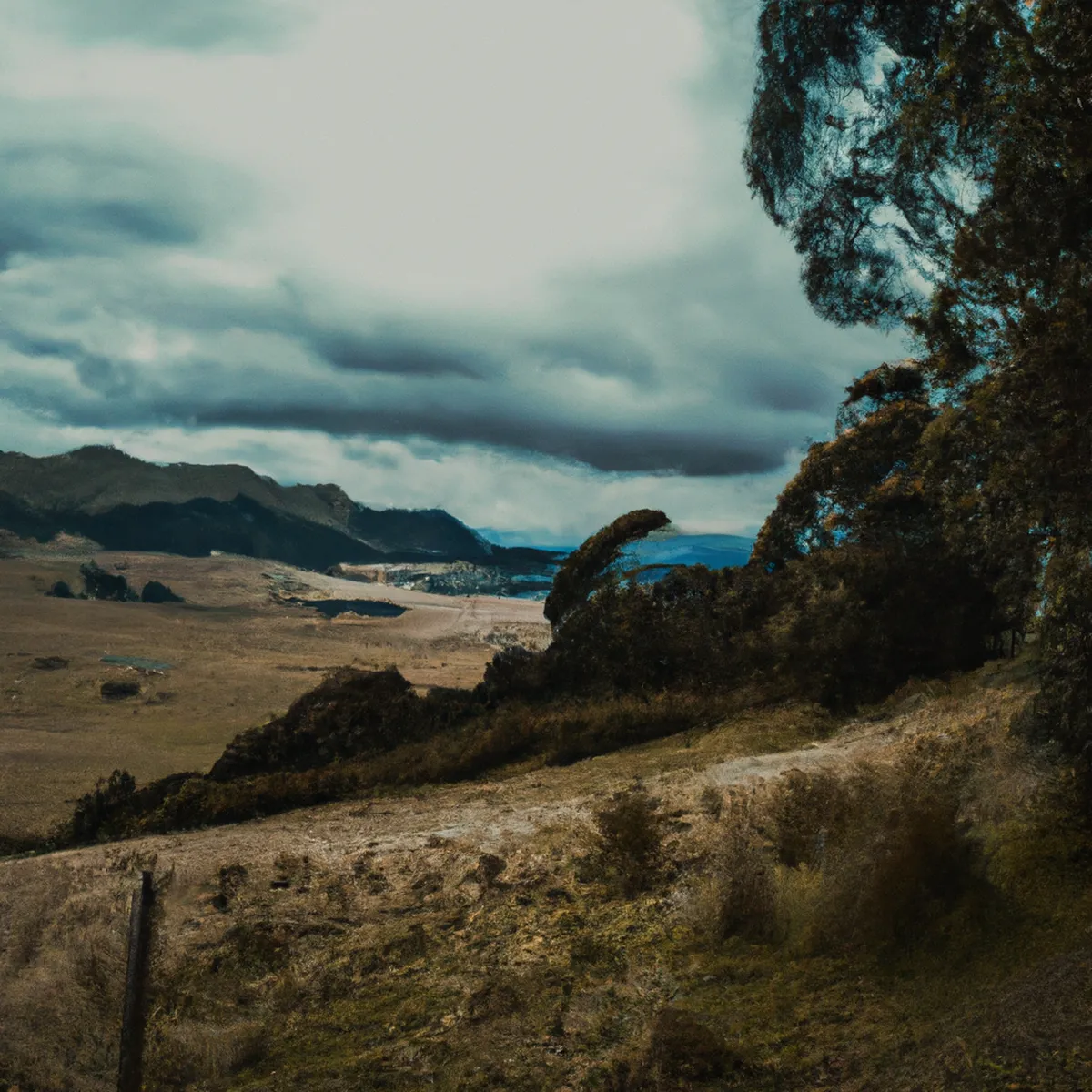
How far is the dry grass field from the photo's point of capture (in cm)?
2330

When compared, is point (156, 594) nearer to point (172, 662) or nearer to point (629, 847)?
point (172, 662)

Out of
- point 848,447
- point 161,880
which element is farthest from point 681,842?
point 848,447

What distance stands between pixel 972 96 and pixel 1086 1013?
9.01m

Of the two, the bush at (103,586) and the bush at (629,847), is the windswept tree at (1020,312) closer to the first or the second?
the bush at (629,847)

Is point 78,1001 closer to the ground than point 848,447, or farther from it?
closer to the ground

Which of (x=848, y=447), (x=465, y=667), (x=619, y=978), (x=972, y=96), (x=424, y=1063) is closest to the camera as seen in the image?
(x=424, y=1063)

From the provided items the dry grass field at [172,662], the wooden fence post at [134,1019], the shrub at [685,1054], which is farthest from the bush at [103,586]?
the shrub at [685,1054]

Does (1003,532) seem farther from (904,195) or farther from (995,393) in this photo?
(904,195)

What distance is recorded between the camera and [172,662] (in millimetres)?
47688

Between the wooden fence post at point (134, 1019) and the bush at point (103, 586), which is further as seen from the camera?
the bush at point (103, 586)

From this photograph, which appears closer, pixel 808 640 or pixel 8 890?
pixel 8 890

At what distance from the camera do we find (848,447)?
17.1 m

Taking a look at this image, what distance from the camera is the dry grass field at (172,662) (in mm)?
23297

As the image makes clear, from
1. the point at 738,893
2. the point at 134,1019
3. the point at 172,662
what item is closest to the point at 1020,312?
the point at 738,893
